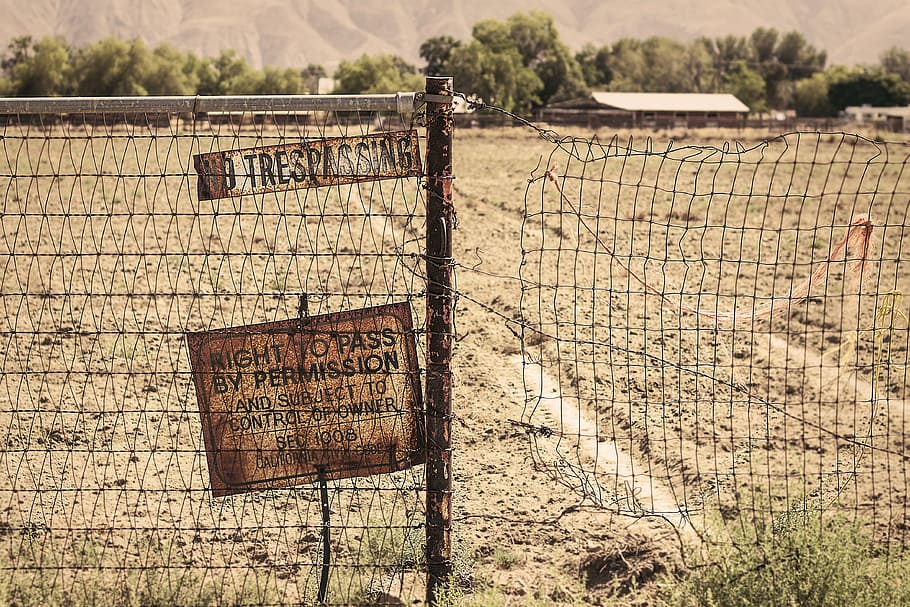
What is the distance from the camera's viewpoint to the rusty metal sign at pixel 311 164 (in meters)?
4.09

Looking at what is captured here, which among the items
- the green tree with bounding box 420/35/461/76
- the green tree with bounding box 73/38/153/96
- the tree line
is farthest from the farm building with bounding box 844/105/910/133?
the green tree with bounding box 73/38/153/96

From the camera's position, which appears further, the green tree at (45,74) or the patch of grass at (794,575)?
the green tree at (45,74)

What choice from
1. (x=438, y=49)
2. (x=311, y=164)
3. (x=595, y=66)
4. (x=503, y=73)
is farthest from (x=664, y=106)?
(x=311, y=164)

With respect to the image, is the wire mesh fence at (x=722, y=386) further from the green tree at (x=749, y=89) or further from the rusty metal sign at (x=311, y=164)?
the green tree at (x=749, y=89)

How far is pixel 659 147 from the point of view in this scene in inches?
1351

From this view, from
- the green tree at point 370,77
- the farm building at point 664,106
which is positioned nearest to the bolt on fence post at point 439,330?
the farm building at point 664,106

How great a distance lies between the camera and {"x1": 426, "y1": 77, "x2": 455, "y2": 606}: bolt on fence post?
13.3 ft

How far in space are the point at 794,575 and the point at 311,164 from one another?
289cm

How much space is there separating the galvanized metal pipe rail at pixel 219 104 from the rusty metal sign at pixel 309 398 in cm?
92

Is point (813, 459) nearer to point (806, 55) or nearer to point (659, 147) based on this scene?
point (659, 147)

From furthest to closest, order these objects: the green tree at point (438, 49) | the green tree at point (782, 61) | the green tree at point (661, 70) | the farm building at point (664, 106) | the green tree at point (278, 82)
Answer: the green tree at point (661, 70) → the green tree at point (782, 61) → the green tree at point (438, 49) → the green tree at point (278, 82) → the farm building at point (664, 106)

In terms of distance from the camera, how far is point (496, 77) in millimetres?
74250

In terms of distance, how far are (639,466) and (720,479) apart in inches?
22.6

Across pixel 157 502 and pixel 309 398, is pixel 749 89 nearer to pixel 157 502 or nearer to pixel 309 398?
pixel 157 502
